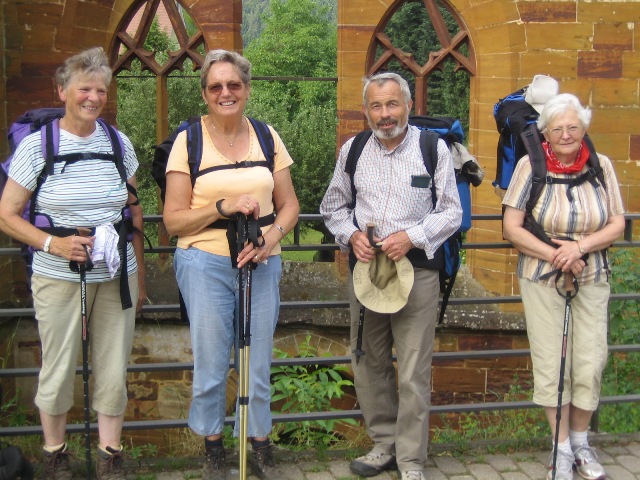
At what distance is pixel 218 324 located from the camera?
385 centimetres

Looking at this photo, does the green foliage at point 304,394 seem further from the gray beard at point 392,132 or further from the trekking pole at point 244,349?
the gray beard at point 392,132

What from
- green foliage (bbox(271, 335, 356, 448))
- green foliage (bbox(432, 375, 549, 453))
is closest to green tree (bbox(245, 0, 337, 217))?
green foliage (bbox(271, 335, 356, 448))

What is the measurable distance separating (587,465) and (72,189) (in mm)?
2485

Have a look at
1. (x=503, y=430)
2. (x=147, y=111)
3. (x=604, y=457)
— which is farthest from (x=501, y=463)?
(x=147, y=111)

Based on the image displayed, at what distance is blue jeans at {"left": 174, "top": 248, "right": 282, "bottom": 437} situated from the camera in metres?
3.83

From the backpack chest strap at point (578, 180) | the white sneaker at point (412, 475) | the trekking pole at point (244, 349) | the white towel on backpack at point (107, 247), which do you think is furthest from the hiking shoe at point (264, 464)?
the backpack chest strap at point (578, 180)

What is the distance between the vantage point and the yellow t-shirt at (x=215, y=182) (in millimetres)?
3783

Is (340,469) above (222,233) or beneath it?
beneath

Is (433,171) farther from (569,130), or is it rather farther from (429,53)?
(429,53)

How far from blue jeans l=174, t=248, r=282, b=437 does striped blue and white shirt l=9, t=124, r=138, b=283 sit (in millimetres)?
334

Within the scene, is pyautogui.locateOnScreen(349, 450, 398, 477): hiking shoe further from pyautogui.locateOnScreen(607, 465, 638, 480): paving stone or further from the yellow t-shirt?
the yellow t-shirt

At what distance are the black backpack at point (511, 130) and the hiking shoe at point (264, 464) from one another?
1559 millimetres

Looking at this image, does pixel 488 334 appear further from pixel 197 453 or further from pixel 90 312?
pixel 90 312

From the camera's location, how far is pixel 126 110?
19312 mm
